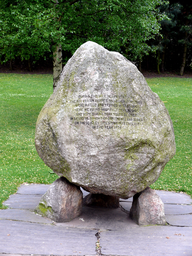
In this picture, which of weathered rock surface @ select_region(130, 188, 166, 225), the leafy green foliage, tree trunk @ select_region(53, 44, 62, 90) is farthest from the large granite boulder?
tree trunk @ select_region(53, 44, 62, 90)

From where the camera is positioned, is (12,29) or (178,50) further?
(178,50)

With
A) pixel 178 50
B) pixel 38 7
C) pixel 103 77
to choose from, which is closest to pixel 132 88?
pixel 103 77

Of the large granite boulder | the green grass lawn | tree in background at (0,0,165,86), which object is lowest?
the green grass lawn

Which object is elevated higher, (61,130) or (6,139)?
(61,130)

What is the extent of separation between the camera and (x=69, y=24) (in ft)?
49.0

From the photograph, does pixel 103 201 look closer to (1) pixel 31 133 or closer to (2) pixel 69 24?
(1) pixel 31 133

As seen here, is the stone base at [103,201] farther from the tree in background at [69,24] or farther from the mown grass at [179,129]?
the tree in background at [69,24]

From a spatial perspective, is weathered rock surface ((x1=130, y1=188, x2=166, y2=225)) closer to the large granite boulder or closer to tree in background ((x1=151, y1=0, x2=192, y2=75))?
the large granite boulder

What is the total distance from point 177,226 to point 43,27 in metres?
9.25

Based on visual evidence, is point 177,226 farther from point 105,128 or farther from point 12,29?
point 12,29

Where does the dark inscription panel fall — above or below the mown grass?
above

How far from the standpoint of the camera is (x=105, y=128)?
5.57m

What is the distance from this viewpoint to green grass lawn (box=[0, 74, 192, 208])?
8.93 metres

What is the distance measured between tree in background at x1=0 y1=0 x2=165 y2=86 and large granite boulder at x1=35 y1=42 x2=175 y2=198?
7179 millimetres
